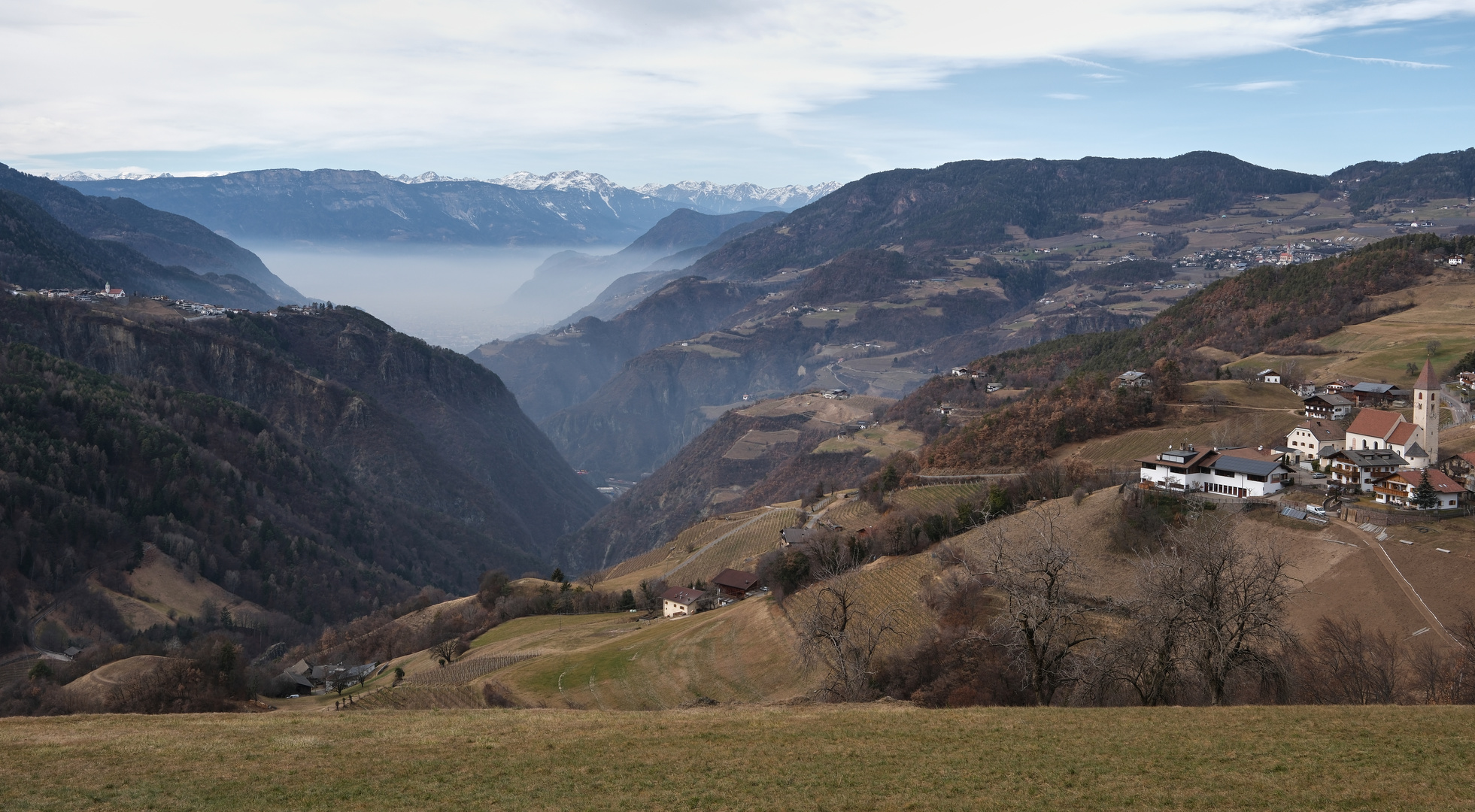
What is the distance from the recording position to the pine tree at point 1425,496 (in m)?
54.6

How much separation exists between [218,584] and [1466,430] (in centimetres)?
13388

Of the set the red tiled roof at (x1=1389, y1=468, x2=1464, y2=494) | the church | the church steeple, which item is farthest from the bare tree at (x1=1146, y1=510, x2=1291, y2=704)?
the church steeple

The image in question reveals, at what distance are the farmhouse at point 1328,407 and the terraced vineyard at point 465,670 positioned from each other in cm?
6888

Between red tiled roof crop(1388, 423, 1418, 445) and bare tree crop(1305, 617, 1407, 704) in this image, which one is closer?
bare tree crop(1305, 617, 1407, 704)

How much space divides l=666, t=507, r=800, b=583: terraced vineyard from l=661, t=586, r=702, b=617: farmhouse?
1329 centimetres

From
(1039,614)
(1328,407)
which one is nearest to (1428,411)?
(1328,407)

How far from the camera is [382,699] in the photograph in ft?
183

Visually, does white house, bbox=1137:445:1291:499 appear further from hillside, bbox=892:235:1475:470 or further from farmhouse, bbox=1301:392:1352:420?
hillside, bbox=892:235:1475:470

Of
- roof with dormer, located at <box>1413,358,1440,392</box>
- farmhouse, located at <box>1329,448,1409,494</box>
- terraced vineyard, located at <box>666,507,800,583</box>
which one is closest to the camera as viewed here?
farmhouse, located at <box>1329,448,1409,494</box>

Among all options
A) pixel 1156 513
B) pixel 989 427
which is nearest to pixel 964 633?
pixel 1156 513

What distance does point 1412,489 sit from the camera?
2212 inches

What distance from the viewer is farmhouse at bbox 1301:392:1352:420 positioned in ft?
271

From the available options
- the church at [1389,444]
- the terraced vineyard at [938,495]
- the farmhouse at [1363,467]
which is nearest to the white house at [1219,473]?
the farmhouse at [1363,467]

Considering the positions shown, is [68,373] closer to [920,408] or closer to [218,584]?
[218,584]
